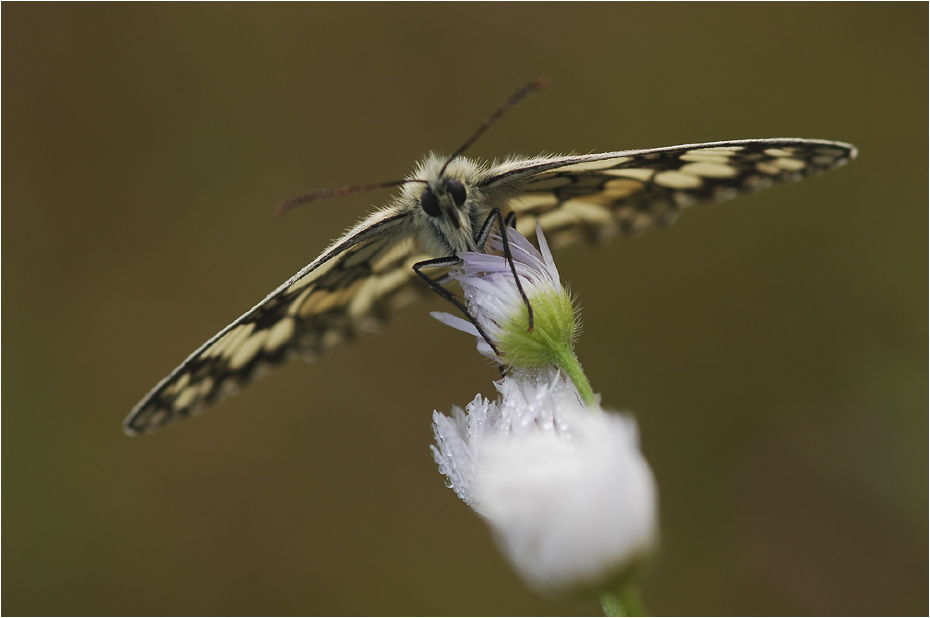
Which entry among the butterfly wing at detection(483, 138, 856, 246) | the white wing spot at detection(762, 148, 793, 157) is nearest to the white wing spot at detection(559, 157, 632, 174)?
the butterfly wing at detection(483, 138, 856, 246)

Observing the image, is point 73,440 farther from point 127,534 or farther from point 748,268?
point 748,268

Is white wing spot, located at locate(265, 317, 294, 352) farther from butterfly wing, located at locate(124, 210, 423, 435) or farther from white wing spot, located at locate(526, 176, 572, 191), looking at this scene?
white wing spot, located at locate(526, 176, 572, 191)

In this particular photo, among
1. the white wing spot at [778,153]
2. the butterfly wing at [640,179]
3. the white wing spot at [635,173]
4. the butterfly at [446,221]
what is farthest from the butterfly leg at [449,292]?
the white wing spot at [778,153]

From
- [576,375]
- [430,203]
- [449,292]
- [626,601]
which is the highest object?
[430,203]

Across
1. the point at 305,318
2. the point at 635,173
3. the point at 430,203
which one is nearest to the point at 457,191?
the point at 430,203

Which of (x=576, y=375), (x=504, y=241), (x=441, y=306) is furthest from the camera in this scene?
(x=441, y=306)

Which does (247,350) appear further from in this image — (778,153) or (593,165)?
(778,153)

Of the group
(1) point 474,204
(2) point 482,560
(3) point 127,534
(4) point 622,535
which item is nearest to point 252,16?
(3) point 127,534
